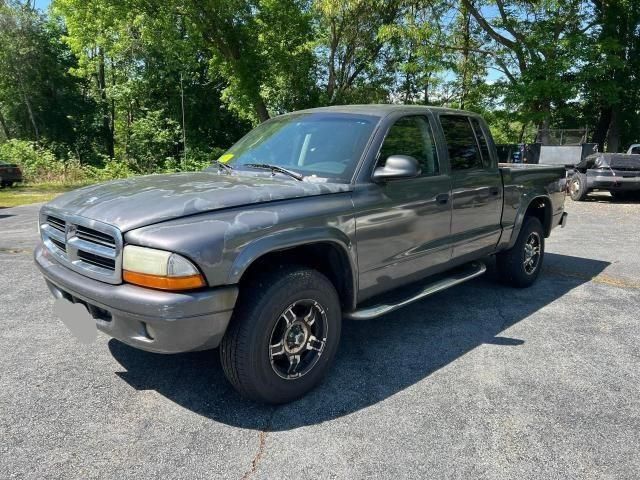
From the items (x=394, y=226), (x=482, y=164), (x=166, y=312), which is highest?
(x=482, y=164)

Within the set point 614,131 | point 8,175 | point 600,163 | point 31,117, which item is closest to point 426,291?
point 600,163

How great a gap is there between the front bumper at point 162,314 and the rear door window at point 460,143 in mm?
2520

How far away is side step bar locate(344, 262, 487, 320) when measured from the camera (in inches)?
129

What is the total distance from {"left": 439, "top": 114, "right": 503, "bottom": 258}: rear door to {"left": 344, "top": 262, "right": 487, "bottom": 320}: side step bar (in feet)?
0.62

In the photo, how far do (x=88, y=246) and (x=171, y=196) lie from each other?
21.5 inches

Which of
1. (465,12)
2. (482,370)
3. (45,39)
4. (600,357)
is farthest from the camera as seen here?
(45,39)

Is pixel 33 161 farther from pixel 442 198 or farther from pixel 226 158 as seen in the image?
pixel 442 198

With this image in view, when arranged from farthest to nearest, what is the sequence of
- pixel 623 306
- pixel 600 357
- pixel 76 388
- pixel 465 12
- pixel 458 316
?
pixel 465 12 → pixel 623 306 → pixel 458 316 → pixel 600 357 → pixel 76 388

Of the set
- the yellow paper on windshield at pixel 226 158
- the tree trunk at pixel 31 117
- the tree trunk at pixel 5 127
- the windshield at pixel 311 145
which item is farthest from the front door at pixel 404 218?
the tree trunk at pixel 5 127

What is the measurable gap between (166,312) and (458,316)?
2951 mm

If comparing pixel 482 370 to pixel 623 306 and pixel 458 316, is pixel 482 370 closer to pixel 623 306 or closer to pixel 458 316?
pixel 458 316

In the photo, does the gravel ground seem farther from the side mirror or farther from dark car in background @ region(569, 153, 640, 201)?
dark car in background @ region(569, 153, 640, 201)

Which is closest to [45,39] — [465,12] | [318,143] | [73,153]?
[73,153]

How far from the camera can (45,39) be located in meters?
29.6
